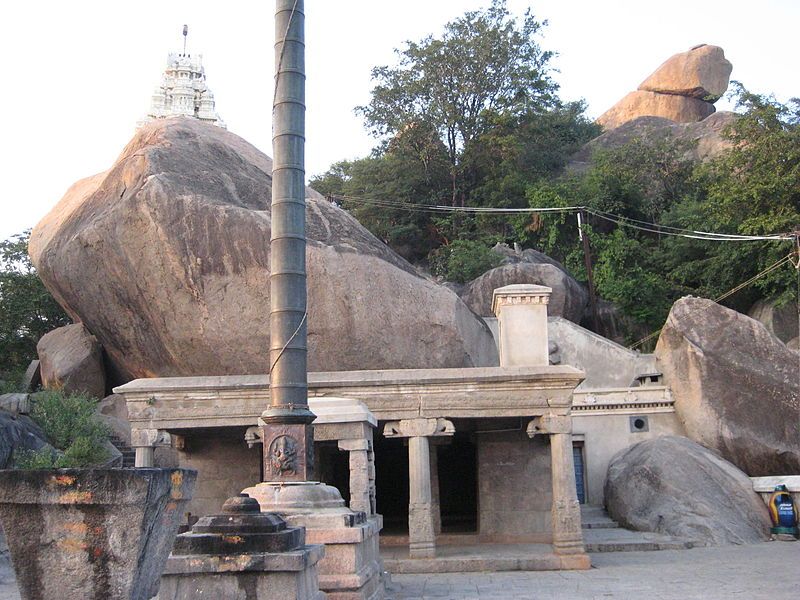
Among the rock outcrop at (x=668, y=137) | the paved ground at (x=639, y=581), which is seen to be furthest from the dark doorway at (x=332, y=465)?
the rock outcrop at (x=668, y=137)

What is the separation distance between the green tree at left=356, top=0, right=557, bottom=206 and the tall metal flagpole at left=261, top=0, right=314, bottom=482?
25.0 metres

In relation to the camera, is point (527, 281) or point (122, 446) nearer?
point (122, 446)

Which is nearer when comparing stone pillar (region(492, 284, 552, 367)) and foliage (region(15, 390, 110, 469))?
stone pillar (region(492, 284, 552, 367))

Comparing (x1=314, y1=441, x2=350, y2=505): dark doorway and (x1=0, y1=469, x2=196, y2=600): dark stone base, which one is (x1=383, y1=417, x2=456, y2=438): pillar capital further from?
(x1=0, y1=469, x2=196, y2=600): dark stone base

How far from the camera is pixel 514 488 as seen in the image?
15.5 metres

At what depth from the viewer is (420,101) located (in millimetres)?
33875

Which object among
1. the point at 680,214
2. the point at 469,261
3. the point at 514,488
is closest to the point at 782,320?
the point at 680,214

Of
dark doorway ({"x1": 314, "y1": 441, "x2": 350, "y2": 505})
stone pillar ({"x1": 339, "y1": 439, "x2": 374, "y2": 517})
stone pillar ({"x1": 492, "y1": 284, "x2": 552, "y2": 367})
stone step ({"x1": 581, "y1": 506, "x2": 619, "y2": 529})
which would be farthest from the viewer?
stone step ({"x1": 581, "y1": 506, "x2": 619, "y2": 529})

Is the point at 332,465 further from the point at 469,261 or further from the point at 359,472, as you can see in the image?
the point at 469,261

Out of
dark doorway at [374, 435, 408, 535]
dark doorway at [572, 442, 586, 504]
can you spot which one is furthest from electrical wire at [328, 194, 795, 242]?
dark doorway at [374, 435, 408, 535]

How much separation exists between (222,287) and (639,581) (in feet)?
28.4

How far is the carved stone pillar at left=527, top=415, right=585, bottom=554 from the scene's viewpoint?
43.8ft

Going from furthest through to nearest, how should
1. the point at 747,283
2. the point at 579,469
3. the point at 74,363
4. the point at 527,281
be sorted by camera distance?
the point at 527,281 < the point at 747,283 < the point at 579,469 < the point at 74,363

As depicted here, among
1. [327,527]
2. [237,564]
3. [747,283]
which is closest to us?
[237,564]
